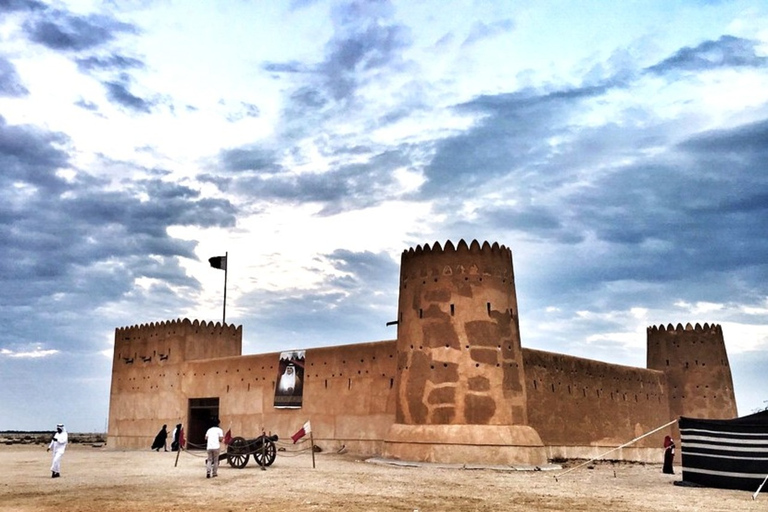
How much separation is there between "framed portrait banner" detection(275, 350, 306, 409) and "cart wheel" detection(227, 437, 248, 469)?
22.0 feet

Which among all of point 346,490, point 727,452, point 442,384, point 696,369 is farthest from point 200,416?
point 727,452

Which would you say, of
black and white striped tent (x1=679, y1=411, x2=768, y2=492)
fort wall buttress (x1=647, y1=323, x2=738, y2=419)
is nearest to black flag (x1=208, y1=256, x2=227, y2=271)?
fort wall buttress (x1=647, y1=323, x2=738, y2=419)

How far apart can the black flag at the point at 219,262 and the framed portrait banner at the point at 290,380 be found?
10.6 metres

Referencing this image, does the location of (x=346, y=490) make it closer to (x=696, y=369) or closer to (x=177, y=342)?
(x=177, y=342)

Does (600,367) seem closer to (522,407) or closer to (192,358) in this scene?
(522,407)

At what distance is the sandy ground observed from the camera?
11.7 meters

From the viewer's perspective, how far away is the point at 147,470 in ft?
60.2

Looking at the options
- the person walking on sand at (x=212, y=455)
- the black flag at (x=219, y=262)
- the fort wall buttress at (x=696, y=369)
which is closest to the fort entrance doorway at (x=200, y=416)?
the black flag at (x=219, y=262)

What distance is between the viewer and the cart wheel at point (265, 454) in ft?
59.9

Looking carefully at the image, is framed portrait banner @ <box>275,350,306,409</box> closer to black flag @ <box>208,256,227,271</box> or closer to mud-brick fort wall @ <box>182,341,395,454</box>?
mud-brick fort wall @ <box>182,341,395,454</box>

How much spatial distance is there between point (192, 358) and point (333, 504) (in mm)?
20531

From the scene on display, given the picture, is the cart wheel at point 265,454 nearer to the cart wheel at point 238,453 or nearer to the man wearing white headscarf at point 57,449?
the cart wheel at point 238,453

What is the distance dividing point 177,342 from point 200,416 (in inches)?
123

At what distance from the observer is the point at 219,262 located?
3591cm
